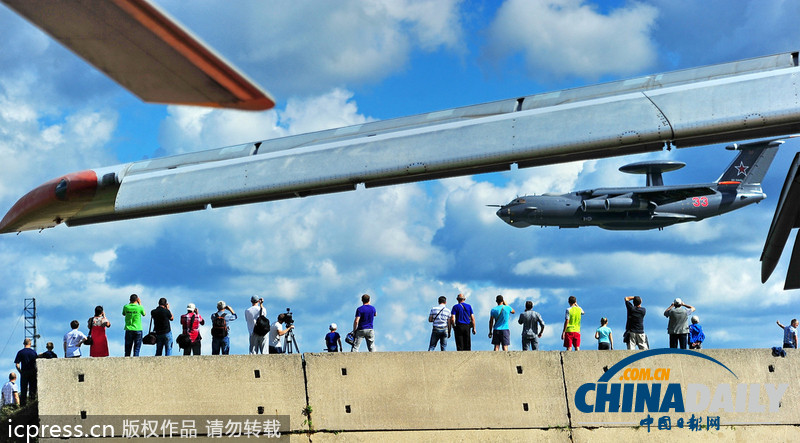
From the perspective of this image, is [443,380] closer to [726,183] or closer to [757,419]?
[757,419]

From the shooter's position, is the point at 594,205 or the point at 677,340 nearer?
the point at 677,340

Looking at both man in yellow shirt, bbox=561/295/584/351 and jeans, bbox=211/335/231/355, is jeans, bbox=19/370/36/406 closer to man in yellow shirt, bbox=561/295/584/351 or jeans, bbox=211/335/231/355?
jeans, bbox=211/335/231/355

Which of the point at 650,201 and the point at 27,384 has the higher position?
the point at 650,201

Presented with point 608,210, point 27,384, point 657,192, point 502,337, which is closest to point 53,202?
point 27,384

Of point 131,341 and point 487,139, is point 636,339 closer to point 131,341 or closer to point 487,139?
point 487,139

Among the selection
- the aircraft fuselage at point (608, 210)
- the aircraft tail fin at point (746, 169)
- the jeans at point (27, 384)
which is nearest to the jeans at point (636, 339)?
the jeans at point (27, 384)

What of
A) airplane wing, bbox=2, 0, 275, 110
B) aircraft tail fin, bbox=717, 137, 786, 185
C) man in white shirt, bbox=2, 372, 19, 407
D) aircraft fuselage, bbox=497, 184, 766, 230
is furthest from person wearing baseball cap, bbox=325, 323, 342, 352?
aircraft tail fin, bbox=717, 137, 786, 185

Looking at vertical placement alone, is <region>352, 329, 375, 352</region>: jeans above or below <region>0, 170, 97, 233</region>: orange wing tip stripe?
below

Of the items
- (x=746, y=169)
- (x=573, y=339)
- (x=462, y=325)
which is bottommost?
(x=573, y=339)

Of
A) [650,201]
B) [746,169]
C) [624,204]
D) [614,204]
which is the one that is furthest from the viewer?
[746,169]

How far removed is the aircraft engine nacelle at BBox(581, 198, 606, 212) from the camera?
3888 cm

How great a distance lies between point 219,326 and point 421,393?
4.12 meters

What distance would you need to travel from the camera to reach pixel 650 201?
40.4 metres

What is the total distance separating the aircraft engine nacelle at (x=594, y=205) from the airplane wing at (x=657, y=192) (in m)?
0.42
